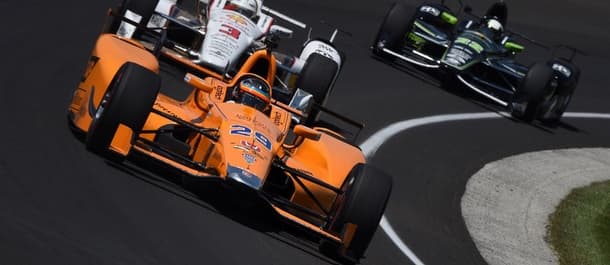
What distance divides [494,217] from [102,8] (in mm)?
7091

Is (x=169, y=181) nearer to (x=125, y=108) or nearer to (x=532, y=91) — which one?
(x=125, y=108)

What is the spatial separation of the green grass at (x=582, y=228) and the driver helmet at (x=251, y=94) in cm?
399

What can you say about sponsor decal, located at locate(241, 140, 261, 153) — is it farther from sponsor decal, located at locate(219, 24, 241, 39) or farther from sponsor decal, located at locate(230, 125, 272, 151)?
sponsor decal, located at locate(219, 24, 241, 39)

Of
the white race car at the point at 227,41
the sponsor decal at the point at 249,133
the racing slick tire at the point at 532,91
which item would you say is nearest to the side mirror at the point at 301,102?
the white race car at the point at 227,41

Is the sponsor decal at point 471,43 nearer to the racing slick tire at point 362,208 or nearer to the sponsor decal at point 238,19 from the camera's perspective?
the sponsor decal at point 238,19

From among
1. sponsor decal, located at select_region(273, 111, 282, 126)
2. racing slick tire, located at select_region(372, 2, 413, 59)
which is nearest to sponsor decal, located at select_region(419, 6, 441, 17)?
racing slick tire, located at select_region(372, 2, 413, 59)

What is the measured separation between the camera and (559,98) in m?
22.8

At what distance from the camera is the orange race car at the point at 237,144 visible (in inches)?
433

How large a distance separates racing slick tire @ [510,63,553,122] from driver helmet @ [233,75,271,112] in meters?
9.86

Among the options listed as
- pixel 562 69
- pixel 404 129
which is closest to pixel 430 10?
pixel 562 69

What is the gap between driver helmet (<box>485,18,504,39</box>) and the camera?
23031 mm

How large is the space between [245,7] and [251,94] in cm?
550

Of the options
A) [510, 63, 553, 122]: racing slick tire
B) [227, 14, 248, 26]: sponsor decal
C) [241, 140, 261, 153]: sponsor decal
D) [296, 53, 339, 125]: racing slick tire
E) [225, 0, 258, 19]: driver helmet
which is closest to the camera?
[241, 140, 261, 153]: sponsor decal

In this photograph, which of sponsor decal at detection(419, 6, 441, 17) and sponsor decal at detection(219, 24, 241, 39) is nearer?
sponsor decal at detection(219, 24, 241, 39)
